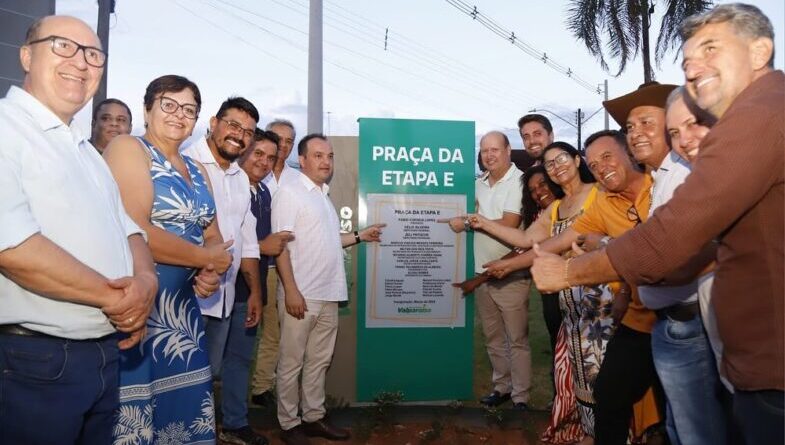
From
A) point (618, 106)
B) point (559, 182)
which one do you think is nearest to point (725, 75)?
point (618, 106)

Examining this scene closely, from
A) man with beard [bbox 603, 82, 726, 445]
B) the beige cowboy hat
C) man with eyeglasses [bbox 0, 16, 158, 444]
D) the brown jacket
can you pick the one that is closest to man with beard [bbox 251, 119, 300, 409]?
the beige cowboy hat

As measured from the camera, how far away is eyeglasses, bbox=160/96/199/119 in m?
2.99

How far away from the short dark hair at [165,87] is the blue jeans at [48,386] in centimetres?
137

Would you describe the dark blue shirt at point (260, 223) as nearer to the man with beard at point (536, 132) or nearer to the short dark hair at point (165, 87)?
the short dark hair at point (165, 87)

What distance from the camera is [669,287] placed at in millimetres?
2854

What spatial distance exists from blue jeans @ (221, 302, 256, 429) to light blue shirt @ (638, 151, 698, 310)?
2.80 metres

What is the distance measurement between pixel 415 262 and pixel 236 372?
1791 mm

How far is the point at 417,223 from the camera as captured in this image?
553cm

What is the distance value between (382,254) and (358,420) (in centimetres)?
139

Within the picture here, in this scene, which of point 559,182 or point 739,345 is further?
point 559,182

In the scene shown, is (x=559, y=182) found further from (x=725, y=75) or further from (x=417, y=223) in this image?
(x=725, y=75)

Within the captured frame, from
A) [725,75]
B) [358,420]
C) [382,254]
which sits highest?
[725,75]

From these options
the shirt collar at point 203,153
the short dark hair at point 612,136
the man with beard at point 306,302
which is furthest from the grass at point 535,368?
the shirt collar at point 203,153

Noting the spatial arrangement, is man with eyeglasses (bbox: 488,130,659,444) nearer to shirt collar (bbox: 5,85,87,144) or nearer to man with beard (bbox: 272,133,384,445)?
man with beard (bbox: 272,133,384,445)
